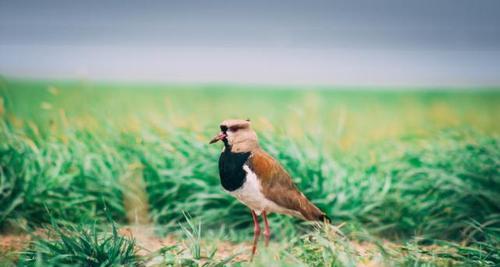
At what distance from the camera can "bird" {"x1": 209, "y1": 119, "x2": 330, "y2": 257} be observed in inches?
115

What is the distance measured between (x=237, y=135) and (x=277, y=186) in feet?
1.16

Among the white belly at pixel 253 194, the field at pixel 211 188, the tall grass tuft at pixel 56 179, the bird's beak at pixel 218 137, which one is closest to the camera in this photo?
the bird's beak at pixel 218 137

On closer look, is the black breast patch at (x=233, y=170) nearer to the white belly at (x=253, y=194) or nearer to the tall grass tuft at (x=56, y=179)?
the white belly at (x=253, y=194)

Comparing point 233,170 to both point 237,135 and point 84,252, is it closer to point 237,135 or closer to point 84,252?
point 237,135

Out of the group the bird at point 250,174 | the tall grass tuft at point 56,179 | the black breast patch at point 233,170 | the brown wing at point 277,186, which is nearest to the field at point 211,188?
the tall grass tuft at point 56,179

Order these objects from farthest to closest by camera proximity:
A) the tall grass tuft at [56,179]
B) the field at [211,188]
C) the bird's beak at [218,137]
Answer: the tall grass tuft at [56,179] < the field at [211,188] < the bird's beak at [218,137]

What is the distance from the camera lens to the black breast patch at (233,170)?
2.94 metres

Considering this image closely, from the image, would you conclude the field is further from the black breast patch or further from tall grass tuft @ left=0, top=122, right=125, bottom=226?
the black breast patch

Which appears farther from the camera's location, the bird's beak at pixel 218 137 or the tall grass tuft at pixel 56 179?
the tall grass tuft at pixel 56 179

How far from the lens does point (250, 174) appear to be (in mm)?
2965

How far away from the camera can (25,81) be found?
583 centimetres

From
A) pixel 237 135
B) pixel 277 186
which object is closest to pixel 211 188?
pixel 277 186

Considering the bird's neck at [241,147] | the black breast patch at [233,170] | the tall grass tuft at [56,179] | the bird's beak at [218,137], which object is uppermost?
the bird's beak at [218,137]

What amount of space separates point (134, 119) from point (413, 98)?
3036 mm
